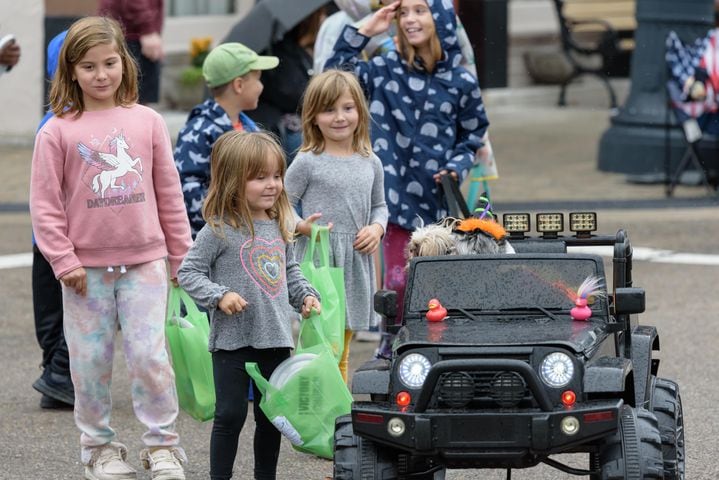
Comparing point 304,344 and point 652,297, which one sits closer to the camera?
point 304,344

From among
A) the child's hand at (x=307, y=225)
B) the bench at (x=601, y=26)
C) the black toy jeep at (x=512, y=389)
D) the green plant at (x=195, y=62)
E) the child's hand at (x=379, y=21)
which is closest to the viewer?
the black toy jeep at (x=512, y=389)

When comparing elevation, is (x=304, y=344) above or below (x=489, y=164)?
below

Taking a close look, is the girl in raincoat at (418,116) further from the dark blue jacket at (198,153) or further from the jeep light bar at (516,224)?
the jeep light bar at (516,224)

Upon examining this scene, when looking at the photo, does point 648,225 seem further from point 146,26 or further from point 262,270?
point 262,270

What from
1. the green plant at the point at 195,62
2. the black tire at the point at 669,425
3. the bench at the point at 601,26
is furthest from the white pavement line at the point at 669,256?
the bench at the point at 601,26

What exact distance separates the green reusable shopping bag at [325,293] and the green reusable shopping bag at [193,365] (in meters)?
0.37

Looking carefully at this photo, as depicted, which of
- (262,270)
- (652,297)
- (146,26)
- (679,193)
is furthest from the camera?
(679,193)

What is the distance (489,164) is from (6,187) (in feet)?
21.6

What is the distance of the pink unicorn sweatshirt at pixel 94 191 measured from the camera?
18.3 feet

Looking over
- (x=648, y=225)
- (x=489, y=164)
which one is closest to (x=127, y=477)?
(x=489, y=164)

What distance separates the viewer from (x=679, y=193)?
13.3m

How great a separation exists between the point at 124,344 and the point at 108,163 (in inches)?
27.0

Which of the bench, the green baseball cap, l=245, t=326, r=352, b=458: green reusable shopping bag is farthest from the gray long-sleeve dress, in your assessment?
the bench

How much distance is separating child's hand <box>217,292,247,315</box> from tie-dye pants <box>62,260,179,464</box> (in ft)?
1.49
